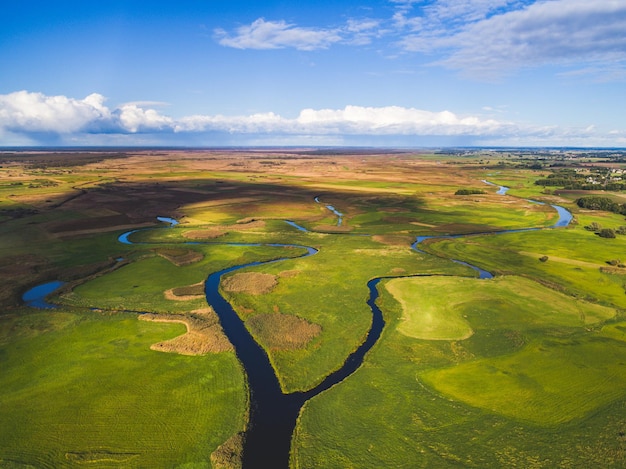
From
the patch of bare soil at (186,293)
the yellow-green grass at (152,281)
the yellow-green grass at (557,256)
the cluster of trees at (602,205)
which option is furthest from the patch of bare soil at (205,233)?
the cluster of trees at (602,205)

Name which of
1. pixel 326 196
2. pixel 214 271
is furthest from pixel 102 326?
pixel 326 196

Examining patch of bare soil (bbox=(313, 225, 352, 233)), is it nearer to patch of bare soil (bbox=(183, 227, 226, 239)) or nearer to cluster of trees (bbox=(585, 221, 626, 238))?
patch of bare soil (bbox=(183, 227, 226, 239))

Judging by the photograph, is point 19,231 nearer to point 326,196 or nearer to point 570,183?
point 326,196

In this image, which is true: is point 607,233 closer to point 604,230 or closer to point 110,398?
point 604,230

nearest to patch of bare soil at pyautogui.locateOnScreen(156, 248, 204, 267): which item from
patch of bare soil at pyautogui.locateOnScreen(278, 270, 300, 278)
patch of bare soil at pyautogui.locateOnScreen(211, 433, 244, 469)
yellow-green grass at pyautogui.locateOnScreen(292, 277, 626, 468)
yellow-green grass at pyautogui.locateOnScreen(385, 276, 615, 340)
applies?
patch of bare soil at pyautogui.locateOnScreen(278, 270, 300, 278)

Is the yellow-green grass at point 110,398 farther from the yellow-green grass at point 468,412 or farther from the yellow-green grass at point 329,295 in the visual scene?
the yellow-green grass at point 468,412
